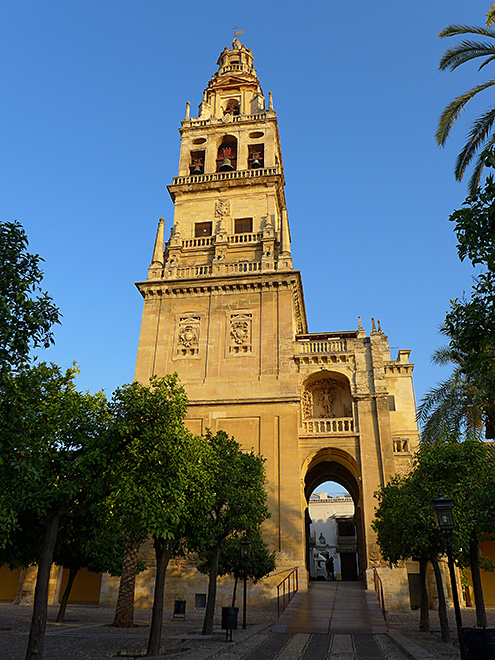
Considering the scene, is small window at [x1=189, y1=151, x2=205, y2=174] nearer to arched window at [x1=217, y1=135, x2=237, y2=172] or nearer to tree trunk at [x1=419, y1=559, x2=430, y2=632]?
arched window at [x1=217, y1=135, x2=237, y2=172]

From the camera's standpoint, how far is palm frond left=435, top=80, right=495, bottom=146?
44.6 ft

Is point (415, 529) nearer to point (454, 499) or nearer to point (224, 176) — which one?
point (454, 499)

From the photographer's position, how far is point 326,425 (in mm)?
27375

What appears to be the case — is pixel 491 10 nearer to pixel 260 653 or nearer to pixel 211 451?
pixel 211 451

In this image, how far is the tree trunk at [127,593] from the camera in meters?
18.6

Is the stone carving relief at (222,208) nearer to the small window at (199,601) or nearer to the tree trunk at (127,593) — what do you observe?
the tree trunk at (127,593)

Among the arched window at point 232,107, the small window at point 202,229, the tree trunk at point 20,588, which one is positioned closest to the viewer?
the tree trunk at point 20,588

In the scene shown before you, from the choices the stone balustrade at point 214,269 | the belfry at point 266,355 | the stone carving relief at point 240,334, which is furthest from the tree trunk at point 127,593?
the stone balustrade at point 214,269

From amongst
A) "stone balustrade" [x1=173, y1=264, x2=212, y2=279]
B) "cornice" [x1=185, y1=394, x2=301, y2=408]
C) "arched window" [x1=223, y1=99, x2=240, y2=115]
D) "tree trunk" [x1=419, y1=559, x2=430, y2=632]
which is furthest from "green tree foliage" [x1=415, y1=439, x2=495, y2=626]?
"arched window" [x1=223, y1=99, x2=240, y2=115]

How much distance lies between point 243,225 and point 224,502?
68.4ft

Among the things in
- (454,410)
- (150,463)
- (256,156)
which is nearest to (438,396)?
(454,410)

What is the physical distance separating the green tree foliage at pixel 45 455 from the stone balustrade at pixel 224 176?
24355mm

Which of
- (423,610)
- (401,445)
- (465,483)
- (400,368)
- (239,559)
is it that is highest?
(400,368)

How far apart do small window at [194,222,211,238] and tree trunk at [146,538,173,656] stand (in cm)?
2307
